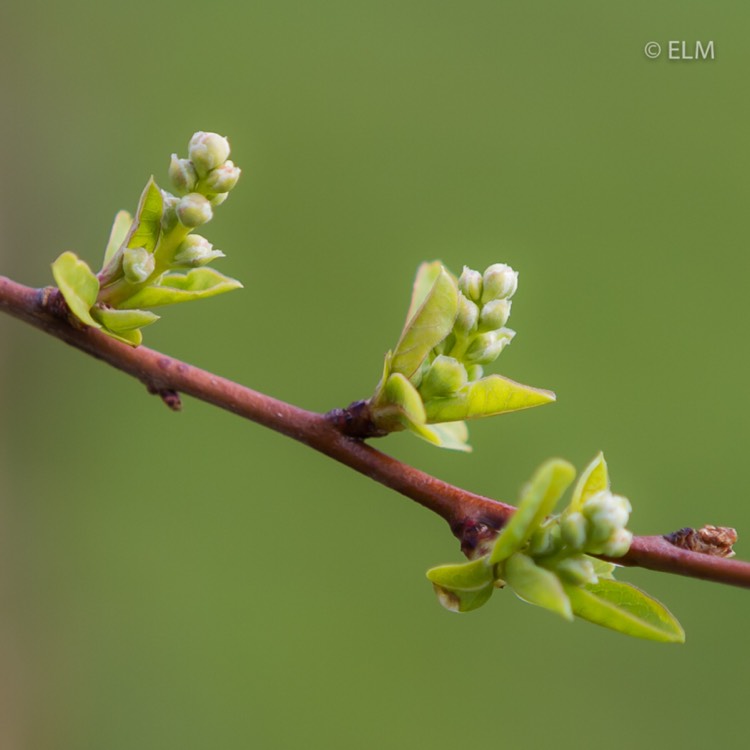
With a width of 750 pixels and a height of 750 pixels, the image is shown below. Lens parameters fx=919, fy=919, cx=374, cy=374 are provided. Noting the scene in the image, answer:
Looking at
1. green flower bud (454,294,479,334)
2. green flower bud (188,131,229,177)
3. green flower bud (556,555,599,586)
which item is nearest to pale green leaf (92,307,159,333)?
green flower bud (188,131,229,177)

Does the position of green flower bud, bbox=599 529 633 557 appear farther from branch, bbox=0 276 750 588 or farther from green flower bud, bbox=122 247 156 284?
green flower bud, bbox=122 247 156 284

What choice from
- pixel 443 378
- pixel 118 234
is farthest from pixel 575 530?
pixel 118 234

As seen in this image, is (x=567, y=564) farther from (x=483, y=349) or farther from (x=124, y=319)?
(x=124, y=319)

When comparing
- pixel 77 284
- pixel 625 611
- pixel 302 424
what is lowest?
pixel 625 611

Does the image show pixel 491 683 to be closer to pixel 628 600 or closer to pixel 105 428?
pixel 105 428

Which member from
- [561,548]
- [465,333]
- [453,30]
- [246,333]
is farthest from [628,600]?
[453,30]
